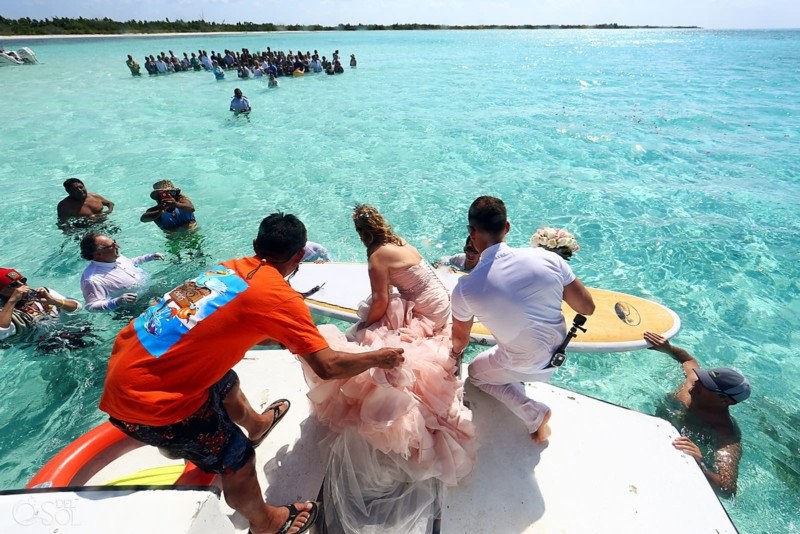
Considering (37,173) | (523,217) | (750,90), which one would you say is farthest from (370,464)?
(750,90)

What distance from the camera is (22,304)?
14.3 feet

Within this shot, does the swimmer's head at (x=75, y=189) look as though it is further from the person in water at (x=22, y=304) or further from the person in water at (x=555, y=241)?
the person in water at (x=555, y=241)

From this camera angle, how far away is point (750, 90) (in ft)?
62.8

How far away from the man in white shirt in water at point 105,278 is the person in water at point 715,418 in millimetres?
5794

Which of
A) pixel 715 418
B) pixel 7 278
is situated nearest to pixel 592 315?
pixel 715 418

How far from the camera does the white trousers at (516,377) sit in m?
2.71

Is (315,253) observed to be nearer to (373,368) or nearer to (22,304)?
(22,304)

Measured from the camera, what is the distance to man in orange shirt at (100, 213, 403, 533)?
178 centimetres

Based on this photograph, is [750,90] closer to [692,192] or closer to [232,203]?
[692,192]

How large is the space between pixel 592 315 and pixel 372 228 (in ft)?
10.1

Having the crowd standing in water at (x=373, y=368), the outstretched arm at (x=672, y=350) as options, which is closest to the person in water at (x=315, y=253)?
the crowd standing in water at (x=373, y=368)

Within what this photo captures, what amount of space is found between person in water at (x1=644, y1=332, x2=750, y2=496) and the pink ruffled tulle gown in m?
1.78

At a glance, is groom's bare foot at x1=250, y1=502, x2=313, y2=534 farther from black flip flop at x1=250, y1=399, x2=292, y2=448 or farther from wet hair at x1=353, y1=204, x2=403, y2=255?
wet hair at x1=353, y1=204, x2=403, y2=255

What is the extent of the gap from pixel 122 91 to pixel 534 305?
81.9 feet
